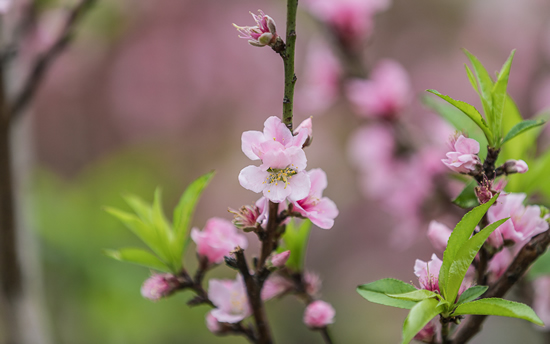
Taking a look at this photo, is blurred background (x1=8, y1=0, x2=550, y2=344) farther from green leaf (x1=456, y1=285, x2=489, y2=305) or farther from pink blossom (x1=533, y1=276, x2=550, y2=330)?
green leaf (x1=456, y1=285, x2=489, y2=305)

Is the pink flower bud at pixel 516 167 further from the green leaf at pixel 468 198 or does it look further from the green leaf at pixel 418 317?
the green leaf at pixel 418 317

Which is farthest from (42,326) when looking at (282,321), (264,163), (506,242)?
(282,321)

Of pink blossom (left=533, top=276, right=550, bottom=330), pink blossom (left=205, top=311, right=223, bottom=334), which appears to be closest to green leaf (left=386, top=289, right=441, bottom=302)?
pink blossom (left=205, top=311, right=223, bottom=334)

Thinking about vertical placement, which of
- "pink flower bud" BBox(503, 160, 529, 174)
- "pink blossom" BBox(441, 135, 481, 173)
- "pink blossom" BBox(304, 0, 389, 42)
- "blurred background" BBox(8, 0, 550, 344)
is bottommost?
"blurred background" BBox(8, 0, 550, 344)

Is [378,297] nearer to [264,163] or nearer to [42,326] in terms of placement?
[264,163]

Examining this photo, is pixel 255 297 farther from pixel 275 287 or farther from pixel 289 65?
pixel 289 65

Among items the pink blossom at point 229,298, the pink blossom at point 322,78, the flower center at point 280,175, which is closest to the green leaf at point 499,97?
the flower center at point 280,175
